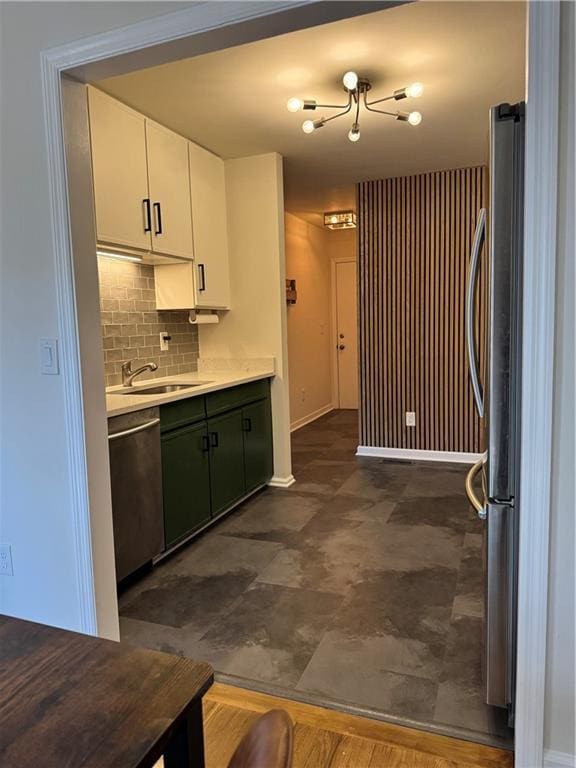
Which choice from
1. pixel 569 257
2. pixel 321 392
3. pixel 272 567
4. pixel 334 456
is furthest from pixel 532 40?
pixel 321 392

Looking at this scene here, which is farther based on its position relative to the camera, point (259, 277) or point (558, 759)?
point (259, 277)

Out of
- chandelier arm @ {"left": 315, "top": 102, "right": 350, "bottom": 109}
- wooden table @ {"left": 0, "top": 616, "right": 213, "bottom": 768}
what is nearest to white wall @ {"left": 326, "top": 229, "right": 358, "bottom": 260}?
chandelier arm @ {"left": 315, "top": 102, "right": 350, "bottom": 109}

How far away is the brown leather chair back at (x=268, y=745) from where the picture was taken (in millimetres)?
620

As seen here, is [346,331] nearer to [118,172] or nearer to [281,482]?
[281,482]

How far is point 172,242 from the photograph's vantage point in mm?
3396

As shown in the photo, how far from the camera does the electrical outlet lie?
2.04 m

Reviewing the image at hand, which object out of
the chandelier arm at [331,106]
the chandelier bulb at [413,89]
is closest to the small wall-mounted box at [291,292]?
the chandelier arm at [331,106]

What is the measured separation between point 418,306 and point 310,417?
2.45 metres

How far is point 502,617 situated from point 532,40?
5.05 ft

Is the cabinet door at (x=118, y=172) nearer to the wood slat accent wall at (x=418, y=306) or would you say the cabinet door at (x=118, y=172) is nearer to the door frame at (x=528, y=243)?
the door frame at (x=528, y=243)

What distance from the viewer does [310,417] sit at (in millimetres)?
6770

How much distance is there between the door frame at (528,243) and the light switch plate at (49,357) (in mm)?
33

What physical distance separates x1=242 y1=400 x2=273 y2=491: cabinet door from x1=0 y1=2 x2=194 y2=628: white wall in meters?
1.88

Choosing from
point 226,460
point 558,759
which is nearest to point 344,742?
point 558,759
